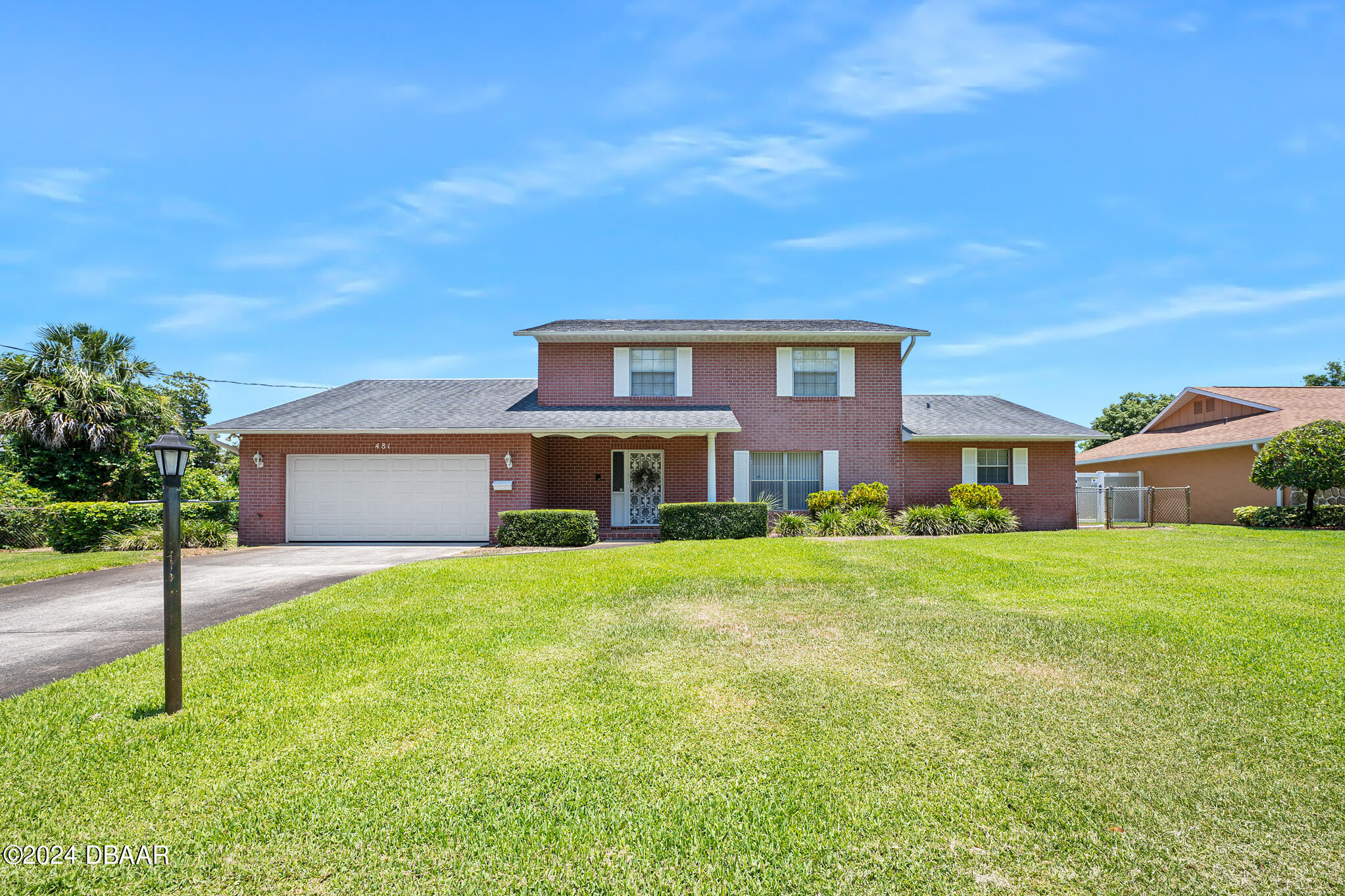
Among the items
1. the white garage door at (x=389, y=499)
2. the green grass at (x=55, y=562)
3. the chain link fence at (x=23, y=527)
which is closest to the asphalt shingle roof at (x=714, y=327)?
the white garage door at (x=389, y=499)

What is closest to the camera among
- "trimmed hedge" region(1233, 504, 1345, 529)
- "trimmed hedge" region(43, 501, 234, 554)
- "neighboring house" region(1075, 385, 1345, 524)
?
"trimmed hedge" region(43, 501, 234, 554)

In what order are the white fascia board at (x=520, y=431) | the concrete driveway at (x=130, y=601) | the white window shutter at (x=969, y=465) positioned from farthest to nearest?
1. the white window shutter at (x=969, y=465)
2. the white fascia board at (x=520, y=431)
3. the concrete driveway at (x=130, y=601)

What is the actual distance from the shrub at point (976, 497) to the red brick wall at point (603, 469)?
22.2 feet

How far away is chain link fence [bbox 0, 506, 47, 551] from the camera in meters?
16.0

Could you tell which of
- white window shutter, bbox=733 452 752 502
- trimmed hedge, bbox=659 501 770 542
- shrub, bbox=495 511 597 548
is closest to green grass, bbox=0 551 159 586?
shrub, bbox=495 511 597 548

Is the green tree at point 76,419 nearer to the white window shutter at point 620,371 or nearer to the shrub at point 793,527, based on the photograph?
the white window shutter at point 620,371

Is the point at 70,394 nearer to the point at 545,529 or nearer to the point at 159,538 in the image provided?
the point at 159,538

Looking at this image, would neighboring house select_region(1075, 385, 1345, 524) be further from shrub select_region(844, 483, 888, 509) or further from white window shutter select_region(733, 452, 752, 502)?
white window shutter select_region(733, 452, 752, 502)

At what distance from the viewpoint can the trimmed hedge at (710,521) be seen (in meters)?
15.0

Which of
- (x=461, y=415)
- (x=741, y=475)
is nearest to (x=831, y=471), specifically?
(x=741, y=475)

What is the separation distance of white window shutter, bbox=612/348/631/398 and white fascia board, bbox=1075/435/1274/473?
15.7 meters

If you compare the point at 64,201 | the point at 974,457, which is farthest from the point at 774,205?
the point at 64,201

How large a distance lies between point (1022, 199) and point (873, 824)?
15126 millimetres

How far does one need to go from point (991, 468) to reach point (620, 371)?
1090 cm
